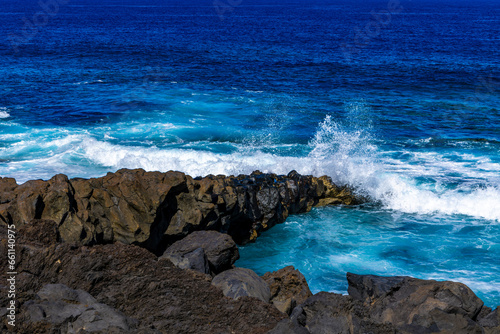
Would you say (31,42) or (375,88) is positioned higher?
(31,42)

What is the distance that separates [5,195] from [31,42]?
47714mm

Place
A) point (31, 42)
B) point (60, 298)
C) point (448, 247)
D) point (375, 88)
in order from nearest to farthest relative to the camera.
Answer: point (60, 298), point (448, 247), point (375, 88), point (31, 42)

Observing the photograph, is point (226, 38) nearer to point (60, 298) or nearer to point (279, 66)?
point (279, 66)

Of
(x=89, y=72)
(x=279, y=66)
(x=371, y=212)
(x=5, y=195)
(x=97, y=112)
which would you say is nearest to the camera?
(x=5, y=195)

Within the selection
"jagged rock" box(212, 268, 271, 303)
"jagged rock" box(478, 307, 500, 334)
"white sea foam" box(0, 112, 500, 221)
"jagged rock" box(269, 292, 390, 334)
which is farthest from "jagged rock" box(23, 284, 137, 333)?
"white sea foam" box(0, 112, 500, 221)

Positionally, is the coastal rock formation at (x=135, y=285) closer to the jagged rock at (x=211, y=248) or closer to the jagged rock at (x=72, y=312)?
the jagged rock at (x=72, y=312)

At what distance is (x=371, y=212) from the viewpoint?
16.9 meters

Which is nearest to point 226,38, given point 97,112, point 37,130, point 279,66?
point 279,66

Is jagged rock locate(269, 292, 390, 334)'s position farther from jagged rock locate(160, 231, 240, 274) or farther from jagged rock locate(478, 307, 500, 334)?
jagged rock locate(160, 231, 240, 274)

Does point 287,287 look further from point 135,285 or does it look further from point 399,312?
point 135,285

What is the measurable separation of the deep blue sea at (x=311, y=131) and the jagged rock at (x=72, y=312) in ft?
21.4

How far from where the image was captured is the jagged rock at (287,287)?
977 centimetres

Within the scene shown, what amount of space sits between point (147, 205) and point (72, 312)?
540cm

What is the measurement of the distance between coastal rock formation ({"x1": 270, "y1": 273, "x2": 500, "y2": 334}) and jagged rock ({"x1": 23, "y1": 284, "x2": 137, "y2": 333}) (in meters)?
2.27
